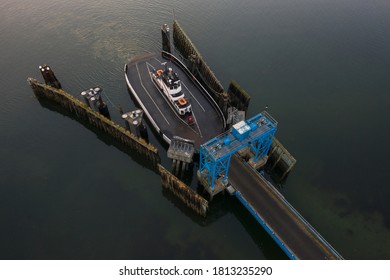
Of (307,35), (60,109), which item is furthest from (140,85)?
(307,35)

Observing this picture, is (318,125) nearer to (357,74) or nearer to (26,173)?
(357,74)

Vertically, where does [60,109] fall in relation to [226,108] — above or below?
below

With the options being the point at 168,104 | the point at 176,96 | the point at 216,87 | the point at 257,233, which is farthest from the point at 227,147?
the point at 216,87

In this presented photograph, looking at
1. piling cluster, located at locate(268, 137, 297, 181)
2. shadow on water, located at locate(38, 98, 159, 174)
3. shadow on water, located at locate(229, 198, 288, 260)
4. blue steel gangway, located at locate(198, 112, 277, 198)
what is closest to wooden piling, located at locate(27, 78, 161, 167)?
shadow on water, located at locate(38, 98, 159, 174)

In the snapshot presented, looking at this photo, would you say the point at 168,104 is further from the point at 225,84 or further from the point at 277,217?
the point at 277,217

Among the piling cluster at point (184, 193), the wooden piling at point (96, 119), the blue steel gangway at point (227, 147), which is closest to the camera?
the blue steel gangway at point (227, 147)

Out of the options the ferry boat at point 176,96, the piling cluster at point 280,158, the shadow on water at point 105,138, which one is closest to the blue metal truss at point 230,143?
the piling cluster at point 280,158

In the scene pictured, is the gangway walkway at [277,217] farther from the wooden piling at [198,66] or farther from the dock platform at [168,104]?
the wooden piling at [198,66]
